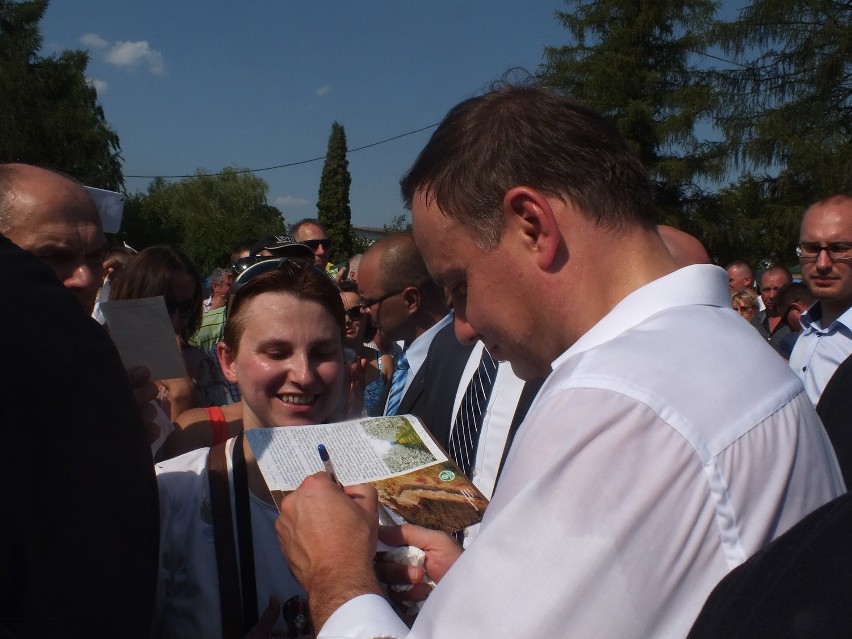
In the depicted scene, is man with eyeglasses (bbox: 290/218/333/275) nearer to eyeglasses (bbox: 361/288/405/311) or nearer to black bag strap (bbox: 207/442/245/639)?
eyeglasses (bbox: 361/288/405/311)

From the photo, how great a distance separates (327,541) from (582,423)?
580 mm

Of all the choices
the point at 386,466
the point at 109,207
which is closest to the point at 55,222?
the point at 109,207

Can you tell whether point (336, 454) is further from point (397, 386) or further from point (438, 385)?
point (397, 386)

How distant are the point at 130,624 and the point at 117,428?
1.04 ft

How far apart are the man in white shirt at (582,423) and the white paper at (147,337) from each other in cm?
79

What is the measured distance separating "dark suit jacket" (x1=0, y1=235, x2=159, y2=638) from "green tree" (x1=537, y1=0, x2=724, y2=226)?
84.2 ft

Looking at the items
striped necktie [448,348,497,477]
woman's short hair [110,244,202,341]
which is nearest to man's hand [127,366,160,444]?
striped necktie [448,348,497,477]

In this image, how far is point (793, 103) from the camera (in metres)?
20.6

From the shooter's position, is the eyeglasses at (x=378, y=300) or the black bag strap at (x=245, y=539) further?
the eyeglasses at (x=378, y=300)

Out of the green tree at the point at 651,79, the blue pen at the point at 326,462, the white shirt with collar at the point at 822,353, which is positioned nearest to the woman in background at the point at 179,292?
the blue pen at the point at 326,462

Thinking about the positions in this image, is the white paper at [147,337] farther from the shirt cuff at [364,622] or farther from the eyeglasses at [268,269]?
the shirt cuff at [364,622]

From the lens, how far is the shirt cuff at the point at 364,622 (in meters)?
1.18

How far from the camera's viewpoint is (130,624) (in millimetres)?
1278

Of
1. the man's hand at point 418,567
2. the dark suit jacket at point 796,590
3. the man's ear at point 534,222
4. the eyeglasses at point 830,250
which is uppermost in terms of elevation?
the man's ear at point 534,222
